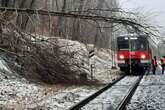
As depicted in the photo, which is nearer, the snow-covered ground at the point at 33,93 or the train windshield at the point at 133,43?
the snow-covered ground at the point at 33,93

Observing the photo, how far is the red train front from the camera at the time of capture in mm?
32812

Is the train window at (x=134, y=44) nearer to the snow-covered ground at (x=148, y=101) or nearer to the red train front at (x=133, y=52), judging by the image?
the red train front at (x=133, y=52)

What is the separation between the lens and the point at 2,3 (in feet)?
71.6

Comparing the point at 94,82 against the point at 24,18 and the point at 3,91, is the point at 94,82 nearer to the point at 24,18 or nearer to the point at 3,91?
the point at 24,18

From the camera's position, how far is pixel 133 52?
3300 cm

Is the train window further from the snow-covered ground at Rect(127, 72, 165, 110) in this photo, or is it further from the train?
the snow-covered ground at Rect(127, 72, 165, 110)

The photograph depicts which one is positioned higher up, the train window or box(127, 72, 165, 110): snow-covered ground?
the train window

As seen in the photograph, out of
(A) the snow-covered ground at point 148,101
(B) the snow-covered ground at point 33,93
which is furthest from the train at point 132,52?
(A) the snow-covered ground at point 148,101

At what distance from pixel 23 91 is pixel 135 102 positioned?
4.40 metres

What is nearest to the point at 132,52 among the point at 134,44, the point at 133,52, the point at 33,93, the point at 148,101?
the point at 133,52

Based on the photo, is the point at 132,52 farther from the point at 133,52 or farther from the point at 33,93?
the point at 33,93

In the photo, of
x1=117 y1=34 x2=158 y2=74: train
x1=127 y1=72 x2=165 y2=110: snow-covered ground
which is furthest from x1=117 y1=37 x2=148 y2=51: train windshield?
x1=127 y1=72 x2=165 y2=110: snow-covered ground

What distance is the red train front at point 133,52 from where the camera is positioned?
32812 millimetres

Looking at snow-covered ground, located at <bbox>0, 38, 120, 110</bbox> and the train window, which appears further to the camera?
the train window
